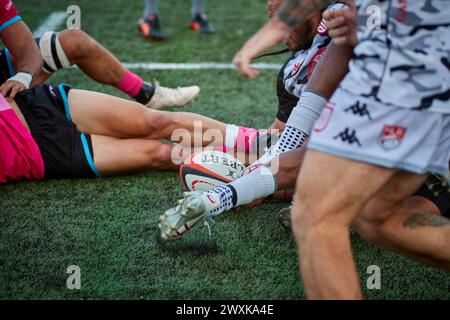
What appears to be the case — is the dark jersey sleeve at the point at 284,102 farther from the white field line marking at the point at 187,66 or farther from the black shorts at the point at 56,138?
the white field line marking at the point at 187,66

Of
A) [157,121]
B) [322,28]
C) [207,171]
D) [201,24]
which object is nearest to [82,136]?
[157,121]

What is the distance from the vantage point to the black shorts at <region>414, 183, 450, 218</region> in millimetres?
2615

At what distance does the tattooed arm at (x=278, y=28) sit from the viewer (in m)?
1.88

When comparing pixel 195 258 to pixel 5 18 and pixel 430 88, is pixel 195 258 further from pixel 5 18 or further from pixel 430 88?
pixel 5 18

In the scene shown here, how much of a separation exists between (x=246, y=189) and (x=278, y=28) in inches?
33.3

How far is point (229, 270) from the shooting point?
2.51 meters

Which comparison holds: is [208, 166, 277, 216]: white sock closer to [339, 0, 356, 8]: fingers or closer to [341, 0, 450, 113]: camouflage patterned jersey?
[339, 0, 356, 8]: fingers

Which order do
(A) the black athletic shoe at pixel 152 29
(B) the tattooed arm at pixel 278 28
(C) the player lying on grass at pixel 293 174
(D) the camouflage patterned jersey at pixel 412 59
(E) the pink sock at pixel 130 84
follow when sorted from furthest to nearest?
(A) the black athletic shoe at pixel 152 29 → (E) the pink sock at pixel 130 84 → (C) the player lying on grass at pixel 293 174 → (B) the tattooed arm at pixel 278 28 → (D) the camouflage patterned jersey at pixel 412 59

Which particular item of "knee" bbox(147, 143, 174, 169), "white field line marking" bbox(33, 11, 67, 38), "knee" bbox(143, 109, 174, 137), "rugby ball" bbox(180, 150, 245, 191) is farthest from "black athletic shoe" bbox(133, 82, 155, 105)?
"white field line marking" bbox(33, 11, 67, 38)

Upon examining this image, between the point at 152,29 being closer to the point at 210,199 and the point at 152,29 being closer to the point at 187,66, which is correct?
the point at 187,66

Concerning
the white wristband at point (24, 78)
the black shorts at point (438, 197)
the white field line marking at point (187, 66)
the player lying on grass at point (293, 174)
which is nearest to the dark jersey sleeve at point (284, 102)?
the player lying on grass at point (293, 174)

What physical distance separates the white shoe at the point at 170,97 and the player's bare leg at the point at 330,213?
2.31m

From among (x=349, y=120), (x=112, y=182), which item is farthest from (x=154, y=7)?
(x=349, y=120)

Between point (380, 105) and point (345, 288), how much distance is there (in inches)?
20.8
